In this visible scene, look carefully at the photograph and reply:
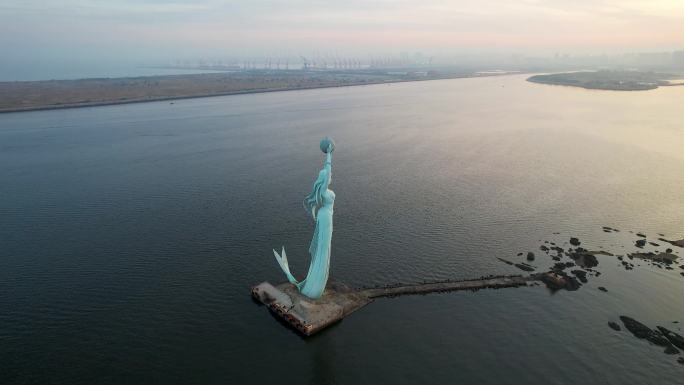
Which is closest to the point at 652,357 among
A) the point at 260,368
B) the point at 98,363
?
the point at 260,368

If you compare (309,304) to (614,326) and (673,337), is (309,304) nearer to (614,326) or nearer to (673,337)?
(614,326)

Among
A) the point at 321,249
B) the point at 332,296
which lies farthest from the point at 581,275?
the point at 321,249

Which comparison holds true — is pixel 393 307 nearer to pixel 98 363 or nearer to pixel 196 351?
pixel 196 351

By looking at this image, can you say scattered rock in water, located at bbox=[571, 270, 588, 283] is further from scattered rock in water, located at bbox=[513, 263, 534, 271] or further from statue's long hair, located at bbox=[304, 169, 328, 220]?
statue's long hair, located at bbox=[304, 169, 328, 220]


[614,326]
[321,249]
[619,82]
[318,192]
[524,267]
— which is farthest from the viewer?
[619,82]

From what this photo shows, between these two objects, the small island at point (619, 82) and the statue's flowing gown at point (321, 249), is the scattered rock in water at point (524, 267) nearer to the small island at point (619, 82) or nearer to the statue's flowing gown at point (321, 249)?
the statue's flowing gown at point (321, 249)

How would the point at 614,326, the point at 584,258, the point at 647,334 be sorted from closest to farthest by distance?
1. the point at 647,334
2. the point at 614,326
3. the point at 584,258

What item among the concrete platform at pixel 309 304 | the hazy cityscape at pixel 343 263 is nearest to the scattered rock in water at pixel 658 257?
the hazy cityscape at pixel 343 263
